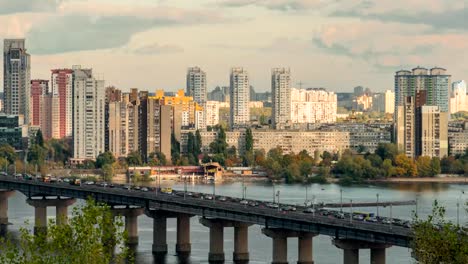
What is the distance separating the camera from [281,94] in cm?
14038

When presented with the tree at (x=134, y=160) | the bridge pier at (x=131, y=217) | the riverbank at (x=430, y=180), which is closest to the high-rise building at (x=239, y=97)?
the tree at (x=134, y=160)

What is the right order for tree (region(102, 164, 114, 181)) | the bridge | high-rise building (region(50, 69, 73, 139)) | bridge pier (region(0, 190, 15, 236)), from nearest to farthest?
the bridge < bridge pier (region(0, 190, 15, 236)) < tree (region(102, 164, 114, 181)) < high-rise building (region(50, 69, 73, 139))

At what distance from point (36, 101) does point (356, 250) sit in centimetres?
9422

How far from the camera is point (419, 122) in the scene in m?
107

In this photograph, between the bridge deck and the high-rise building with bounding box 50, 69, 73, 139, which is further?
the high-rise building with bounding box 50, 69, 73, 139

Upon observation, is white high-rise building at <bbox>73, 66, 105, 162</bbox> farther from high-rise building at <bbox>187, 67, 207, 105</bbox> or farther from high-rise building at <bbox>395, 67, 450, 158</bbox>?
high-rise building at <bbox>187, 67, 207, 105</bbox>

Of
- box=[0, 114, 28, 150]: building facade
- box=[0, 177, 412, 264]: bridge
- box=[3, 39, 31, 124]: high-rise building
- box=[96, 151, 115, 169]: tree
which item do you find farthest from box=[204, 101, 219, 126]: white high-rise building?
box=[0, 177, 412, 264]: bridge

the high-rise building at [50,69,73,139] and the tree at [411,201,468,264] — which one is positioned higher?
the high-rise building at [50,69,73,139]

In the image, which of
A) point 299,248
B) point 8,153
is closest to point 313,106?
point 8,153

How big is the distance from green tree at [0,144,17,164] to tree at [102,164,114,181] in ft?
18.4

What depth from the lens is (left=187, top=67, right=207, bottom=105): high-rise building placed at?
508 feet

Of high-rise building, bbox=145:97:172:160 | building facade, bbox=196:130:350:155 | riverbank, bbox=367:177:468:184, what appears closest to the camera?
riverbank, bbox=367:177:468:184

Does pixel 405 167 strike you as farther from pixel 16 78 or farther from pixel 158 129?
pixel 16 78

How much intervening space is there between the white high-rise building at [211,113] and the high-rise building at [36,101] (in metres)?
21.8
